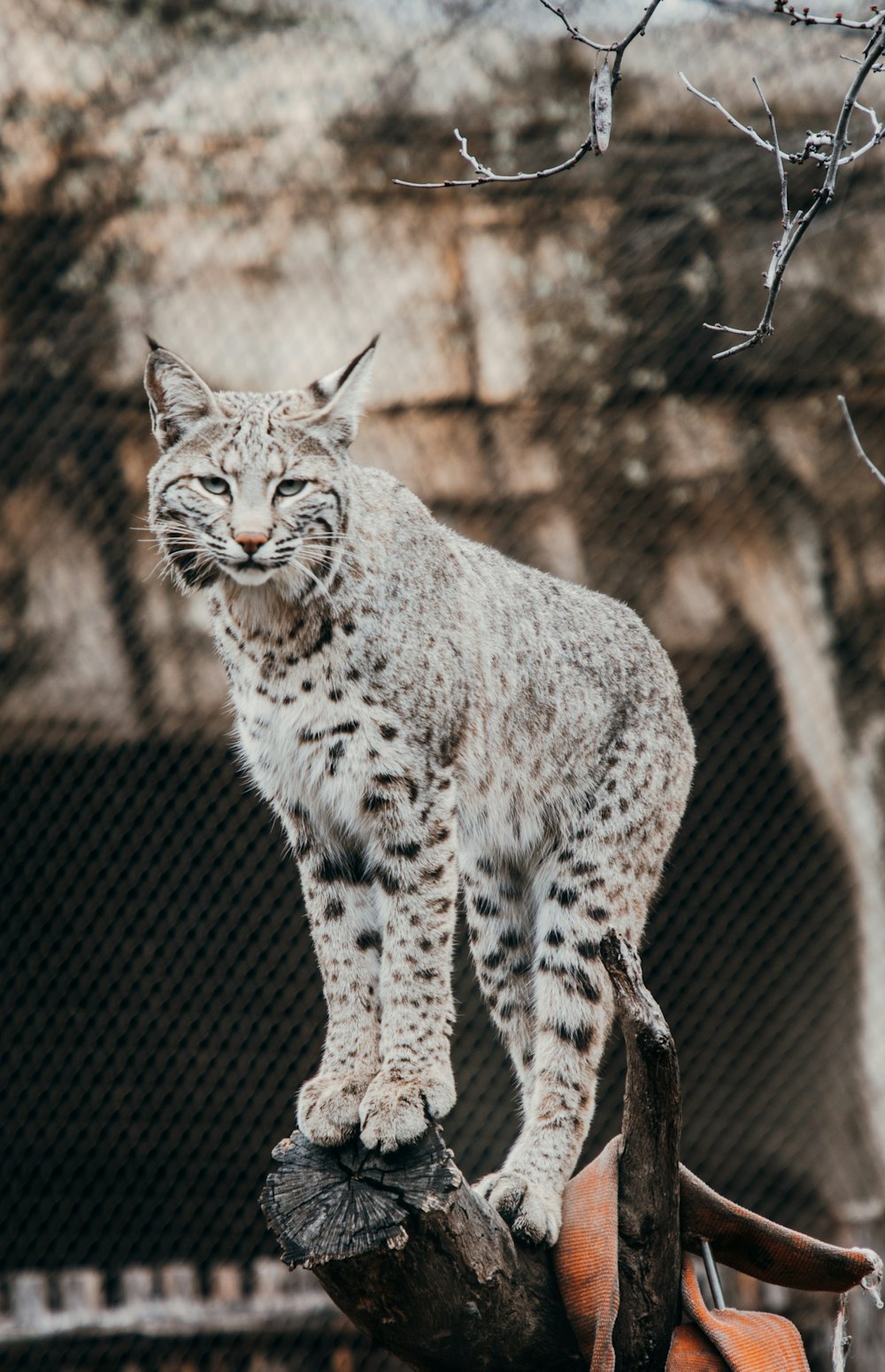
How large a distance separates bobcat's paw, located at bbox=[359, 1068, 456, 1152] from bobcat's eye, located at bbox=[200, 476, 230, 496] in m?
1.37

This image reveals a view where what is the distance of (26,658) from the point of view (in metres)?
6.90

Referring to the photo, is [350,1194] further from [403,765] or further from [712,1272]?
[403,765]

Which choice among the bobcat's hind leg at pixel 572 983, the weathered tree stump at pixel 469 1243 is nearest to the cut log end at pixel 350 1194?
the weathered tree stump at pixel 469 1243

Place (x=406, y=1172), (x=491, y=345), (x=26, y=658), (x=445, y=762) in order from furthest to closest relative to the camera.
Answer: (x=491, y=345), (x=26, y=658), (x=445, y=762), (x=406, y=1172)

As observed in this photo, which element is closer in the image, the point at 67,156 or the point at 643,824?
the point at 643,824

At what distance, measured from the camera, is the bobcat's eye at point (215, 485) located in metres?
3.56

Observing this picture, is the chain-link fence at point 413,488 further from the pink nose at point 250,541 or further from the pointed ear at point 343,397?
the pink nose at point 250,541

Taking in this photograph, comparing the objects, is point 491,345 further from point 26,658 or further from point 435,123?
point 26,658

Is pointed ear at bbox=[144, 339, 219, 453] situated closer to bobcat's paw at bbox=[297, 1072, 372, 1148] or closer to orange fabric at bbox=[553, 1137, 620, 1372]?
bobcat's paw at bbox=[297, 1072, 372, 1148]

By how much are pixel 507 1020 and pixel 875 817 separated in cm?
403

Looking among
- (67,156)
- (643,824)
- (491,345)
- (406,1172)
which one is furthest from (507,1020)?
(67,156)

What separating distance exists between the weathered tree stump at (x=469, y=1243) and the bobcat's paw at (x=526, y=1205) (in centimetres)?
4

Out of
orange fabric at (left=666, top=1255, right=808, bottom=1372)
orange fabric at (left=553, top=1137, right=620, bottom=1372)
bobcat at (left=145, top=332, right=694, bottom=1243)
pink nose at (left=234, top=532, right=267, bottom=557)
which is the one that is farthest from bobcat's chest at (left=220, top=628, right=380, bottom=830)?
orange fabric at (left=666, top=1255, right=808, bottom=1372)

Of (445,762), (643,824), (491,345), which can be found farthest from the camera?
(491,345)
